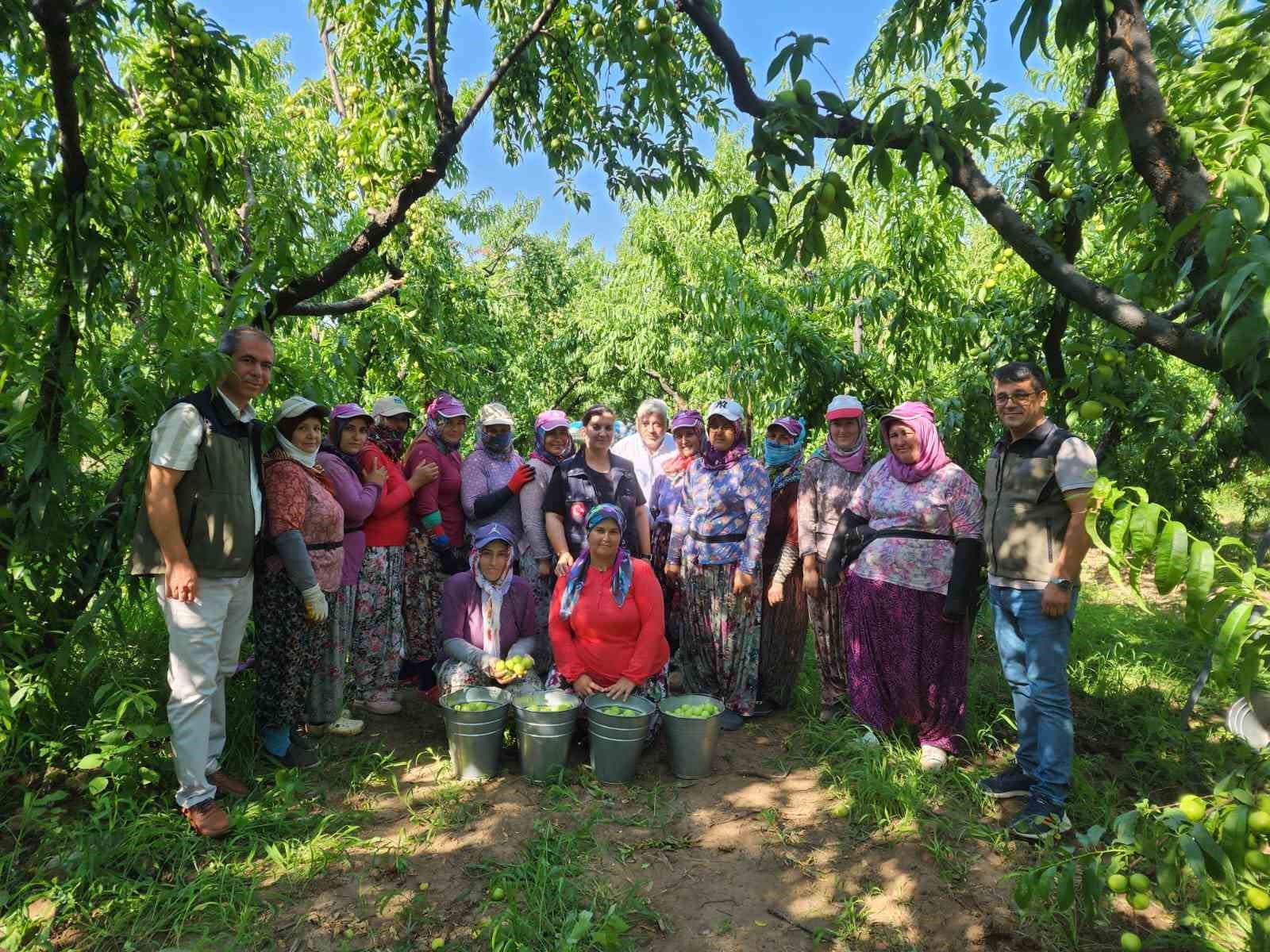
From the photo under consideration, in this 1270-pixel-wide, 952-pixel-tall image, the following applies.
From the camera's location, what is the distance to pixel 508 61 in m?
4.21

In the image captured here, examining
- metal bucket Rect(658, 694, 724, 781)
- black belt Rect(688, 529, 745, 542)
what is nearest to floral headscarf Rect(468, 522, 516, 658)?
metal bucket Rect(658, 694, 724, 781)

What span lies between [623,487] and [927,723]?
1970 millimetres

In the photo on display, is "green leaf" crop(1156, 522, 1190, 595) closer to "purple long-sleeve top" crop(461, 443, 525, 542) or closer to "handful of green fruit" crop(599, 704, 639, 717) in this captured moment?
"handful of green fruit" crop(599, 704, 639, 717)

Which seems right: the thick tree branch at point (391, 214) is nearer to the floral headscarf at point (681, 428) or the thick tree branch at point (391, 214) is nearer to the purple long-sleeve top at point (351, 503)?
the purple long-sleeve top at point (351, 503)

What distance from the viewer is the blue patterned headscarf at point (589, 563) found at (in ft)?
12.3

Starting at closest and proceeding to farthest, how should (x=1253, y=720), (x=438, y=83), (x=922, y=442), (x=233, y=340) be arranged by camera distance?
(x=233, y=340)
(x=1253, y=720)
(x=922, y=442)
(x=438, y=83)

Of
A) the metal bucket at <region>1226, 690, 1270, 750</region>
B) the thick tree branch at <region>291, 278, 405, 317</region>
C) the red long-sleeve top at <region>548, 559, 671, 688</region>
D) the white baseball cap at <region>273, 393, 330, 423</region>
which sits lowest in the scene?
the metal bucket at <region>1226, 690, 1270, 750</region>

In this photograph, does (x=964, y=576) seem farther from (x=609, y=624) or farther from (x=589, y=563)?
(x=589, y=563)

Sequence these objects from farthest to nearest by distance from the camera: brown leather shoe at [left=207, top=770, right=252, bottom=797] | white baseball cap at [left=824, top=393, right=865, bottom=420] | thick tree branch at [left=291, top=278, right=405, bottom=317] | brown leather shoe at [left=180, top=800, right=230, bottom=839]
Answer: thick tree branch at [left=291, top=278, right=405, bottom=317] < white baseball cap at [left=824, top=393, right=865, bottom=420] < brown leather shoe at [left=207, top=770, right=252, bottom=797] < brown leather shoe at [left=180, top=800, right=230, bottom=839]

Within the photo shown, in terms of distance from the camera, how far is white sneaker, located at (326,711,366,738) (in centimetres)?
385

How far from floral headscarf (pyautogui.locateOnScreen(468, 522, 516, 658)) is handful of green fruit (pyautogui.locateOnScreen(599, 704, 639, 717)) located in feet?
2.27

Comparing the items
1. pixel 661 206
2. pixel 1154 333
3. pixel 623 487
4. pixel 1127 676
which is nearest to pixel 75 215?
pixel 623 487

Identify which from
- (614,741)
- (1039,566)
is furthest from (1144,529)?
(614,741)

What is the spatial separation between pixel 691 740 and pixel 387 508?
1.94 metres
